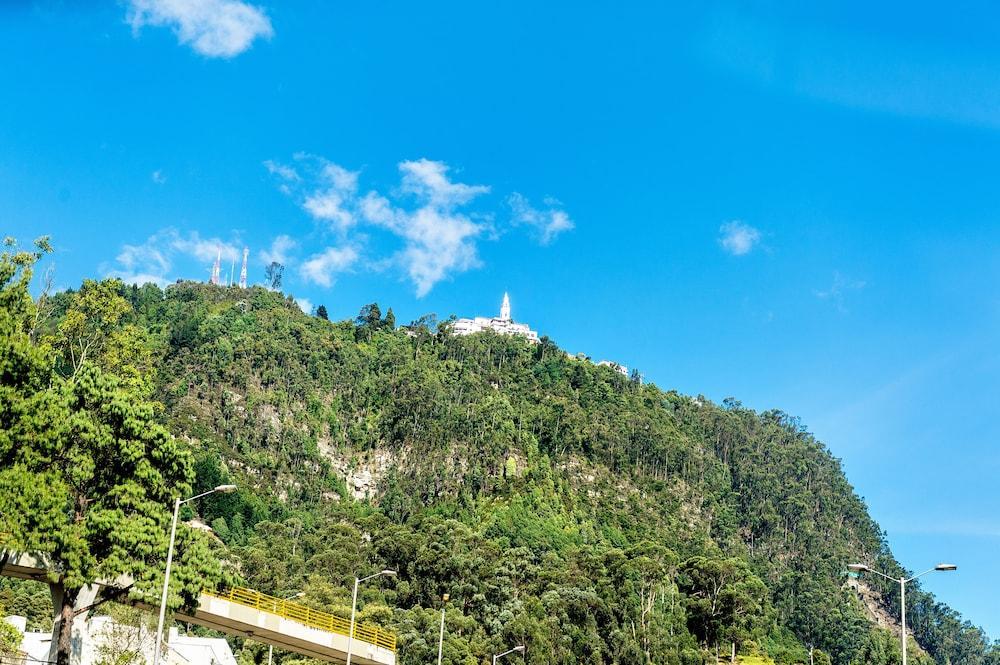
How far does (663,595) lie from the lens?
118m

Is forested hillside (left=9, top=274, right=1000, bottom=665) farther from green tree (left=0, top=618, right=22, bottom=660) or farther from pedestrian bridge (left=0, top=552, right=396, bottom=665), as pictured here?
green tree (left=0, top=618, right=22, bottom=660)

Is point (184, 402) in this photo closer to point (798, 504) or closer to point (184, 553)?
point (798, 504)

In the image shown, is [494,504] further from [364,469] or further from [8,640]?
[8,640]

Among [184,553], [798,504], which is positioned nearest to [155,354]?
[798,504]

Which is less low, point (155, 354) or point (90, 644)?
point (155, 354)

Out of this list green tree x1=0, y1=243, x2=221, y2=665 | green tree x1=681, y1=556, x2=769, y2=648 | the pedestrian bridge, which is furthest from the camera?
green tree x1=681, y1=556, x2=769, y2=648

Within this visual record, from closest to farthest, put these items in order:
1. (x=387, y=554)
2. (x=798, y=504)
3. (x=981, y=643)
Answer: (x=387, y=554) → (x=798, y=504) → (x=981, y=643)

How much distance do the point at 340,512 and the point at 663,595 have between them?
47411 mm

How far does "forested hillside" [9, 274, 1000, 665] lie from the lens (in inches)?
4151

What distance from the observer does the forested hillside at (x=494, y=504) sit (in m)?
105

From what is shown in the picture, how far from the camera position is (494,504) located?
14950 cm

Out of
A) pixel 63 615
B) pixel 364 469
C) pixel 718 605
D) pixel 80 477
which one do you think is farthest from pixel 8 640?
pixel 364 469

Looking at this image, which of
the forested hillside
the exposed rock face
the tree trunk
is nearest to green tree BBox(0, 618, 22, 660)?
the tree trunk

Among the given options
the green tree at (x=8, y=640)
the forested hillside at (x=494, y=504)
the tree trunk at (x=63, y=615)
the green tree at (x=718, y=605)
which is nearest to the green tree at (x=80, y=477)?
the tree trunk at (x=63, y=615)
